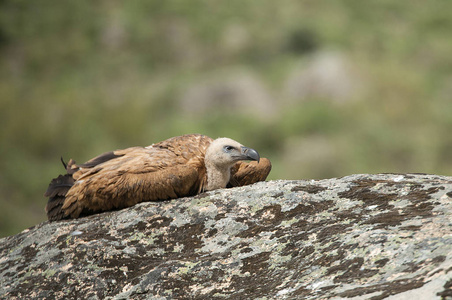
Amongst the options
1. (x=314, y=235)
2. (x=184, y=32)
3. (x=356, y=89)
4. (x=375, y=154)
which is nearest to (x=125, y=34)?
(x=184, y=32)

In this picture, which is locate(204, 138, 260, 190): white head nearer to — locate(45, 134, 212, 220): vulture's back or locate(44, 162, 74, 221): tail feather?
locate(45, 134, 212, 220): vulture's back

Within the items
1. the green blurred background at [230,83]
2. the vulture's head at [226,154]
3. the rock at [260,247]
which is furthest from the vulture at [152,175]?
the green blurred background at [230,83]

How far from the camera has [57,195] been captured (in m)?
7.04

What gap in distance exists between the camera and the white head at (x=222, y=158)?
23.2 feet

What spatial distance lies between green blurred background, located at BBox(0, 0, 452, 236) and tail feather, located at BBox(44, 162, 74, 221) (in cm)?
1288

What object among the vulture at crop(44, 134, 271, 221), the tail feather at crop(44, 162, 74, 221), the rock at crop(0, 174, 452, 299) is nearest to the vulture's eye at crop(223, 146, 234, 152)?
the vulture at crop(44, 134, 271, 221)

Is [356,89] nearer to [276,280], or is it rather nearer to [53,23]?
[53,23]

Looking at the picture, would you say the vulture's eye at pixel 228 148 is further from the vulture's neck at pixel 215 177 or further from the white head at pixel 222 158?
the vulture's neck at pixel 215 177

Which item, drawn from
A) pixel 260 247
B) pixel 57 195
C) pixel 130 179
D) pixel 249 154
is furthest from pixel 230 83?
pixel 260 247

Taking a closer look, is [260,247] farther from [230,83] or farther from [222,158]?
[230,83]

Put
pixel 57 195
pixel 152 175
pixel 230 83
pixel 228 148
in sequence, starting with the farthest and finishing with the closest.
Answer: pixel 230 83, pixel 228 148, pixel 57 195, pixel 152 175

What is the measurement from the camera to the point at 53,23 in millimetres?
30672

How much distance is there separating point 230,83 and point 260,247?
2134 centimetres

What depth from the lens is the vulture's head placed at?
23.2 ft
